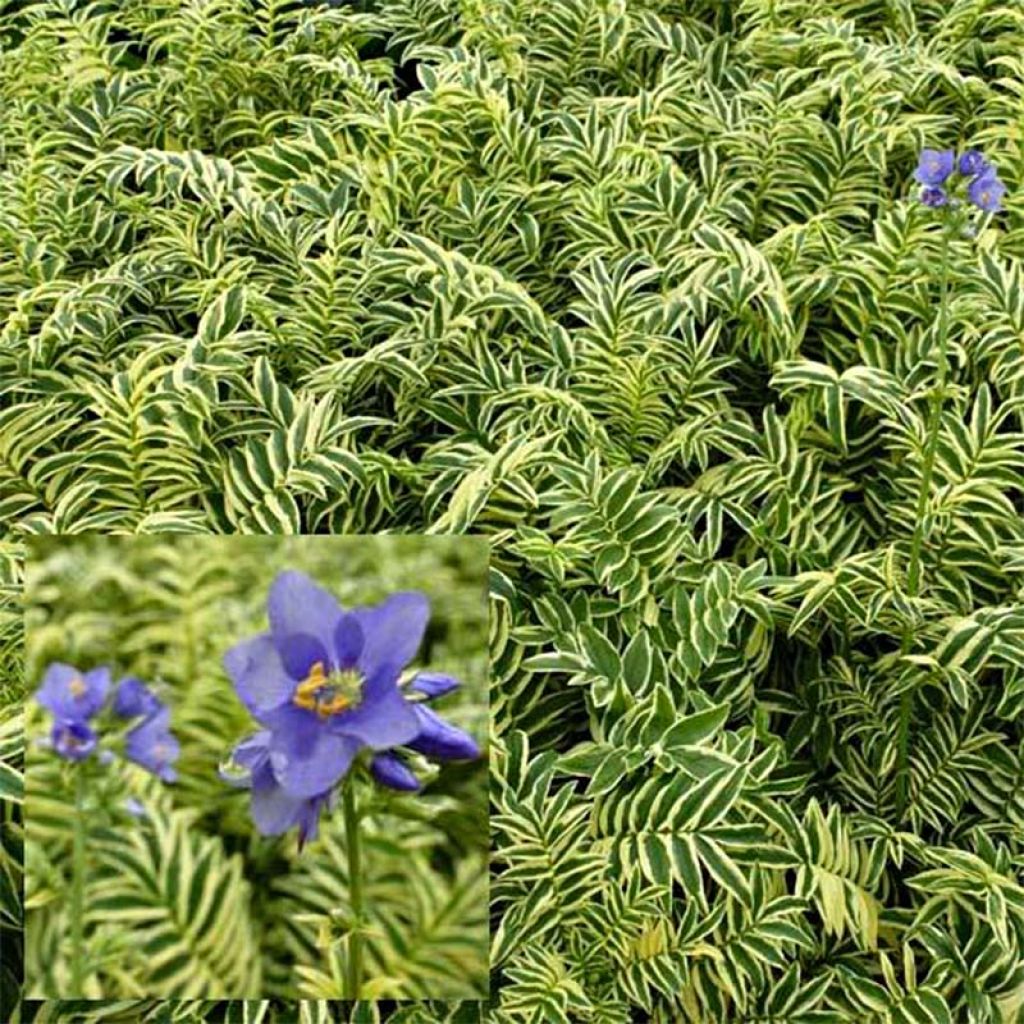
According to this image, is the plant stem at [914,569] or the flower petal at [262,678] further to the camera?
the plant stem at [914,569]

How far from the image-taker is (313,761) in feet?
5.08

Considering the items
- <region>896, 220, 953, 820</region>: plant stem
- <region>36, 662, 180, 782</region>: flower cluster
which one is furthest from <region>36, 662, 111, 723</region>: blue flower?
<region>896, 220, 953, 820</region>: plant stem

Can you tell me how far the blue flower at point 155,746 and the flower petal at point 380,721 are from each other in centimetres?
19

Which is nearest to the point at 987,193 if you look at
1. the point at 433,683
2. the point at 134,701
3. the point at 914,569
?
the point at 914,569

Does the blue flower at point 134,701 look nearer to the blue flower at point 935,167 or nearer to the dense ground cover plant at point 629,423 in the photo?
the dense ground cover plant at point 629,423

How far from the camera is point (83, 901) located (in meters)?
1.61

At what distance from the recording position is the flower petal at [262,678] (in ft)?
5.15

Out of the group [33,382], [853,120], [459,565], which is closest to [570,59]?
[853,120]

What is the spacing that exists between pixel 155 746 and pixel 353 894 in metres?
0.25

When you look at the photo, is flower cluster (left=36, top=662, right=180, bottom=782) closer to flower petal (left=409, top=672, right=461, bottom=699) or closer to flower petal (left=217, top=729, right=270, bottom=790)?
flower petal (left=217, top=729, right=270, bottom=790)

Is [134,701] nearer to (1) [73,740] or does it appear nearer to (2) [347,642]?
(1) [73,740]

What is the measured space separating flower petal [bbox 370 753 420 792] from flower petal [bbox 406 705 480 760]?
22mm

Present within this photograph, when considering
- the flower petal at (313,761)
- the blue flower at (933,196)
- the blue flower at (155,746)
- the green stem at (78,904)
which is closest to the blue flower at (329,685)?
the flower petal at (313,761)

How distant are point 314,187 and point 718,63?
A: 2.90ft
